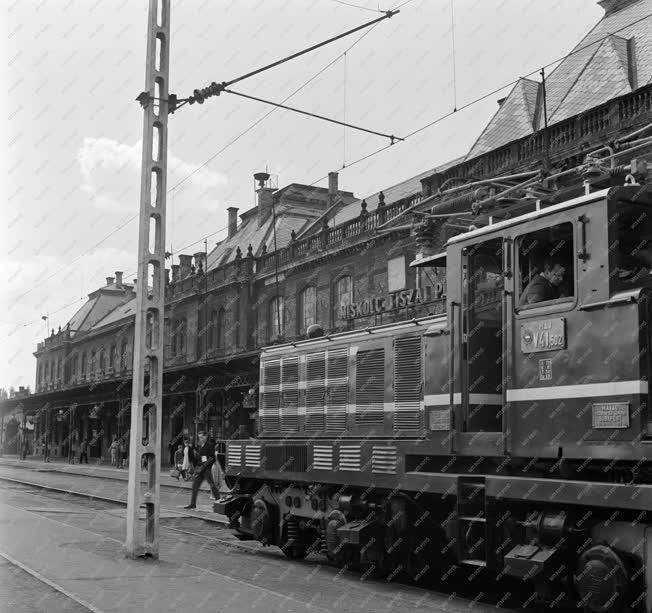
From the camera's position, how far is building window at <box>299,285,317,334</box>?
39.0m

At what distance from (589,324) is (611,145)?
192 cm

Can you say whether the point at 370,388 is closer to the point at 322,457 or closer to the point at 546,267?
the point at 322,457

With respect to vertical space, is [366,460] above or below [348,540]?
above

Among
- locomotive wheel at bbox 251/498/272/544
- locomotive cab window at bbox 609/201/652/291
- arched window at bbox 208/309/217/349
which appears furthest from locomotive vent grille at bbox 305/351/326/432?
arched window at bbox 208/309/217/349

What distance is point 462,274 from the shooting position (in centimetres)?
855

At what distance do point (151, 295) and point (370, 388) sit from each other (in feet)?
10.1

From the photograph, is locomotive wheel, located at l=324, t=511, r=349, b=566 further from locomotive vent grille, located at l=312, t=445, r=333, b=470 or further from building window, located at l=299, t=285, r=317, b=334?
building window, located at l=299, t=285, r=317, b=334

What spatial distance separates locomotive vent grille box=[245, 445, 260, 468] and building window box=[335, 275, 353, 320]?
23.6 meters

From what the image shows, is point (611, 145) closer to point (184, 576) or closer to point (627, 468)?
point (627, 468)

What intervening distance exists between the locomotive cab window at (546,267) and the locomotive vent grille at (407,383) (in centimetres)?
208

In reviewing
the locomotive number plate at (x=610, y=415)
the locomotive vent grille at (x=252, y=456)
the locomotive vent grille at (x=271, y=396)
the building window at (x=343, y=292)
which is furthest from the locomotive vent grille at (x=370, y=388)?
the building window at (x=343, y=292)

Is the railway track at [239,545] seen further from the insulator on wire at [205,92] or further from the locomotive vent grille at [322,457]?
the insulator on wire at [205,92]

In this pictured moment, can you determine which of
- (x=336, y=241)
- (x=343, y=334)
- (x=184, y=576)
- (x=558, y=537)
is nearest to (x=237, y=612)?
(x=184, y=576)

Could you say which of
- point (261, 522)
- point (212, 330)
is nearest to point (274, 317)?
point (212, 330)
